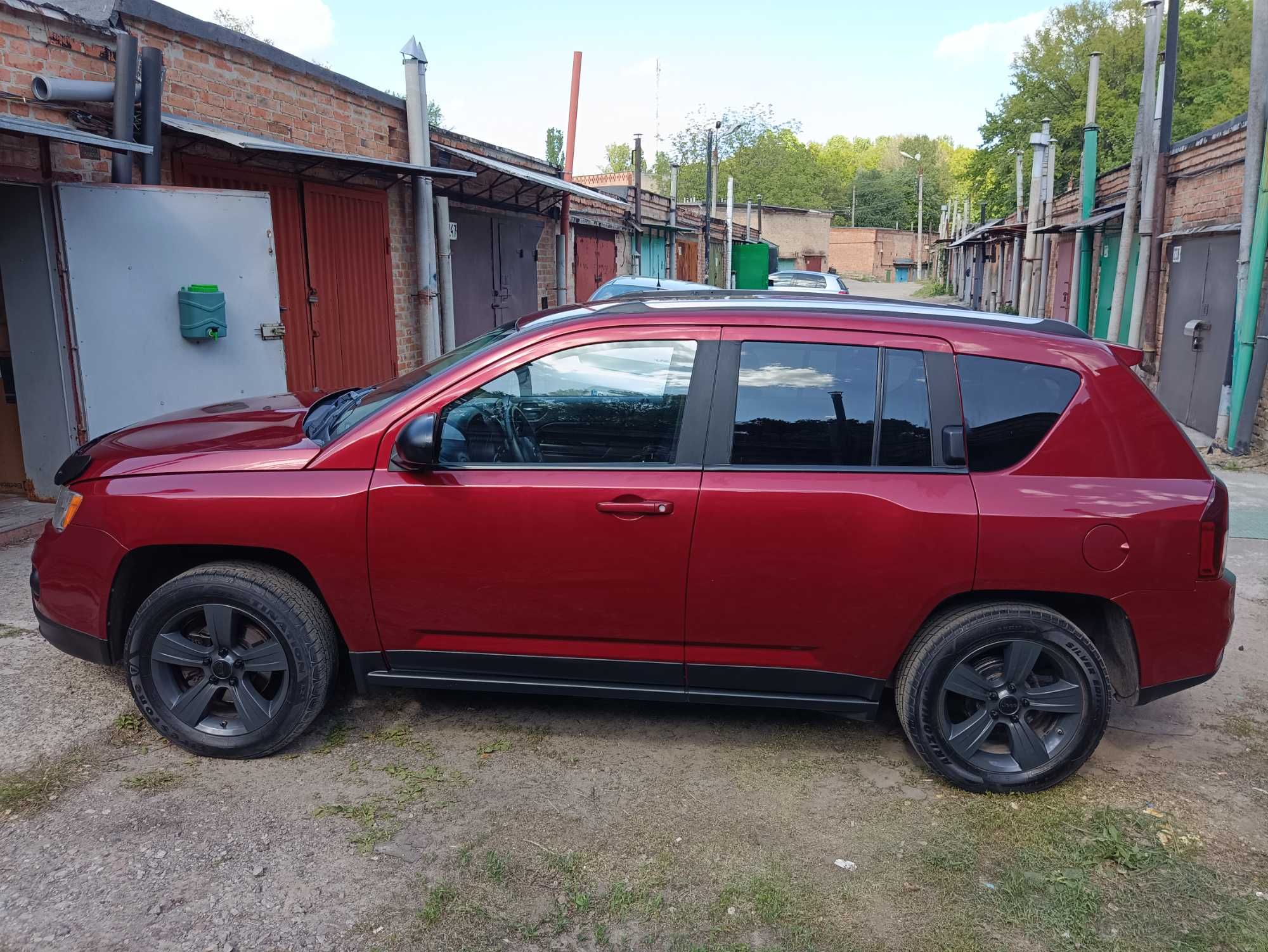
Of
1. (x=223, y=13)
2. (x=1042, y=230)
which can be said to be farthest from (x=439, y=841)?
(x=223, y=13)

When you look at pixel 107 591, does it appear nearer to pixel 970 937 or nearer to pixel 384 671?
pixel 384 671

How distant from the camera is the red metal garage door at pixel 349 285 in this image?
31.1 feet

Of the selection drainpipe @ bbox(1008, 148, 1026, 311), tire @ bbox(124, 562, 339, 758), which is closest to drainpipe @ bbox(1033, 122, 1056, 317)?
drainpipe @ bbox(1008, 148, 1026, 311)

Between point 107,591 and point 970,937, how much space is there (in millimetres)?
3238

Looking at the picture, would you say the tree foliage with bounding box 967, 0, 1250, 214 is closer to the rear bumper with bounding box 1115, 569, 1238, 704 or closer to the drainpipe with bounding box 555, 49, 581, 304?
the drainpipe with bounding box 555, 49, 581, 304

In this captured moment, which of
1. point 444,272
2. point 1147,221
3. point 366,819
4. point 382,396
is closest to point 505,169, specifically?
point 444,272

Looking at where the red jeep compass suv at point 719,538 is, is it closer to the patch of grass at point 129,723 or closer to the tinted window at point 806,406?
the tinted window at point 806,406

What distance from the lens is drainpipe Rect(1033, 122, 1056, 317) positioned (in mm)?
21125

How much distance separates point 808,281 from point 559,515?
1991 cm

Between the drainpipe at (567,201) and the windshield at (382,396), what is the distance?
1175 cm

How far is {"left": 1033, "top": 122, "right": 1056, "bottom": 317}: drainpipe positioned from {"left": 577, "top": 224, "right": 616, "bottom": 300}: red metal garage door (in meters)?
9.37

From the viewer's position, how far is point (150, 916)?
2.82 metres

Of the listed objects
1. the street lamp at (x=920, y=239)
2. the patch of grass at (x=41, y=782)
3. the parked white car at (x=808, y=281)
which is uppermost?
the street lamp at (x=920, y=239)

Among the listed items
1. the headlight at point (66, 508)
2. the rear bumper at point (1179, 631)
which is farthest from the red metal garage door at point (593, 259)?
the rear bumper at point (1179, 631)
